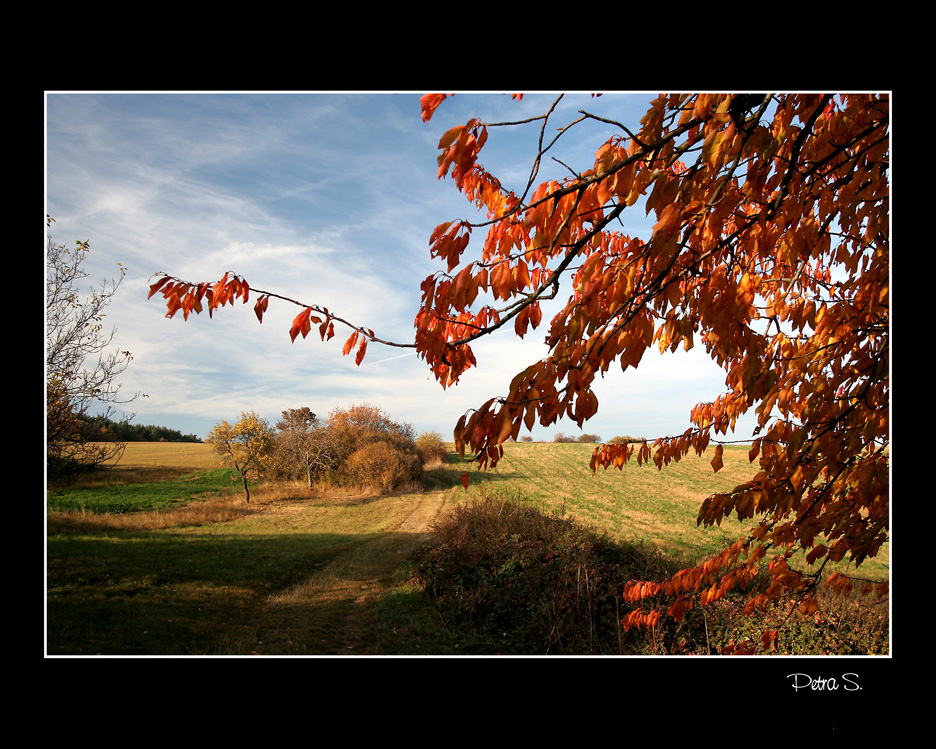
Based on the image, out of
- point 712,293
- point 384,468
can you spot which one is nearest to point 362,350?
point 712,293

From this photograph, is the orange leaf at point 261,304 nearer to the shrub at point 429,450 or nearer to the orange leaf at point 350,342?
the orange leaf at point 350,342

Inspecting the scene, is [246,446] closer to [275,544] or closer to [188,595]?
[275,544]

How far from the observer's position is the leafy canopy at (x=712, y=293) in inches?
48.8

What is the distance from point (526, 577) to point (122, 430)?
409cm

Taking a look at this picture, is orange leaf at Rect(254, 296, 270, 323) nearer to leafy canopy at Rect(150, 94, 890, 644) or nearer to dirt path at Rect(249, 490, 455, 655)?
leafy canopy at Rect(150, 94, 890, 644)

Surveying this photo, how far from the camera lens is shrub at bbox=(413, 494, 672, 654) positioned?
13.4ft

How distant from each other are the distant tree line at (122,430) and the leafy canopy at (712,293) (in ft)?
7.45

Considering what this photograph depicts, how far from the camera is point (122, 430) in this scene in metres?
3.43

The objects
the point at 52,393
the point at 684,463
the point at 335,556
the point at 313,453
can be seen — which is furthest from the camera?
the point at 684,463

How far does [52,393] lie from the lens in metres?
3.17

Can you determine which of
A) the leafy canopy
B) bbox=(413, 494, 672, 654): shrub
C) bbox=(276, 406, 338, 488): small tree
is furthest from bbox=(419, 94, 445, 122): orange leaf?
bbox=(413, 494, 672, 654): shrub

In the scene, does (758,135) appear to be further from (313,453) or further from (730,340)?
(313,453)
